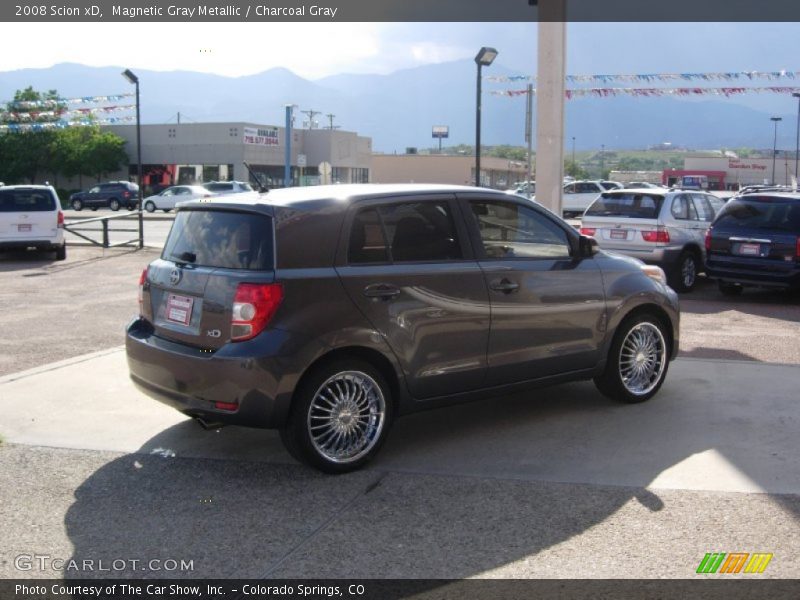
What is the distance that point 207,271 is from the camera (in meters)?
5.57

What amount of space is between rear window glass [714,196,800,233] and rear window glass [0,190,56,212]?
13.8m

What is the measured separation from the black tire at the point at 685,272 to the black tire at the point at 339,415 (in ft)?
32.2

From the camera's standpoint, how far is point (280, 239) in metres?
5.46

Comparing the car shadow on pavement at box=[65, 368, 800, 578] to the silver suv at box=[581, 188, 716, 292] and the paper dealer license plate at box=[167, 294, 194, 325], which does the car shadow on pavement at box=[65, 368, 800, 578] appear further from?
the silver suv at box=[581, 188, 716, 292]

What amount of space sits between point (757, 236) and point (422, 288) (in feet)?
29.1

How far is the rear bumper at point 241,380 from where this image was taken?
5234mm

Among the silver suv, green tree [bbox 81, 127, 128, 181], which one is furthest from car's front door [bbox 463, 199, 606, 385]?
green tree [bbox 81, 127, 128, 181]

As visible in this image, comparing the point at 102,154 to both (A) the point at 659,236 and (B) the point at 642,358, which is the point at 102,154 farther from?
(B) the point at 642,358

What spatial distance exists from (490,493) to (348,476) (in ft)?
2.93

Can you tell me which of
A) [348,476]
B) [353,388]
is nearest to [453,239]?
[353,388]

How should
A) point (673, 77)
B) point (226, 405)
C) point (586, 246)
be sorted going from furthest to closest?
point (673, 77) < point (586, 246) < point (226, 405)

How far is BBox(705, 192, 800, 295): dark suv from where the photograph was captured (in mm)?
12836

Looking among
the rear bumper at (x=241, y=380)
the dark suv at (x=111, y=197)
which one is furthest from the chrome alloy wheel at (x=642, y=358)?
the dark suv at (x=111, y=197)

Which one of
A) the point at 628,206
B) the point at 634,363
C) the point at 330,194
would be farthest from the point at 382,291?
the point at 628,206
